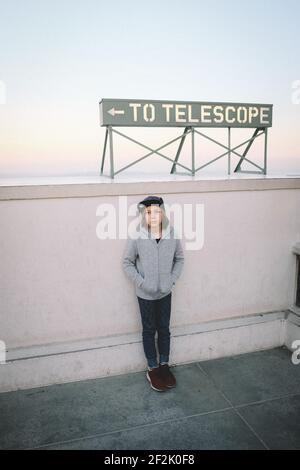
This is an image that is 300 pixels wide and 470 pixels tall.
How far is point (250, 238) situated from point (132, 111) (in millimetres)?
2068

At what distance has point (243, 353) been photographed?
4.47 metres

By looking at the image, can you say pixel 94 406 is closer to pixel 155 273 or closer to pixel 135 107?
pixel 155 273

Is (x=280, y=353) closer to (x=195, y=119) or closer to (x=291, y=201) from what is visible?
(x=291, y=201)

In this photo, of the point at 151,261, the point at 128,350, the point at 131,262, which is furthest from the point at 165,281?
the point at 128,350

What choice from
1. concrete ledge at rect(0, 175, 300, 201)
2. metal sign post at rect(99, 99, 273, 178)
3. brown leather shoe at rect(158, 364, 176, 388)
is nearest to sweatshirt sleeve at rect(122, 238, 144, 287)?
concrete ledge at rect(0, 175, 300, 201)

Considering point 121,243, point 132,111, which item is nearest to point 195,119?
point 132,111

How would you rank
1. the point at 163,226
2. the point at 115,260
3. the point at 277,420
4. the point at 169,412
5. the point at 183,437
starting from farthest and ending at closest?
1. the point at 115,260
2. the point at 163,226
3. the point at 169,412
4. the point at 277,420
5. the point at 183,437

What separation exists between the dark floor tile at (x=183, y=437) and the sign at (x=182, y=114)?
10.5 ft

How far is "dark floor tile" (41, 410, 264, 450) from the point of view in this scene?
2959mm

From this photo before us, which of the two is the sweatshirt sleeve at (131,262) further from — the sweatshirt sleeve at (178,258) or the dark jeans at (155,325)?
the sweatshirt sleeve at (178,258)

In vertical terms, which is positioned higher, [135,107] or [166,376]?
[135,107]

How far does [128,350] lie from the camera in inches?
158

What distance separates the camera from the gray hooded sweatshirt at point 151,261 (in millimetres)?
3539

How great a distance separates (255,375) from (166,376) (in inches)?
40.5
